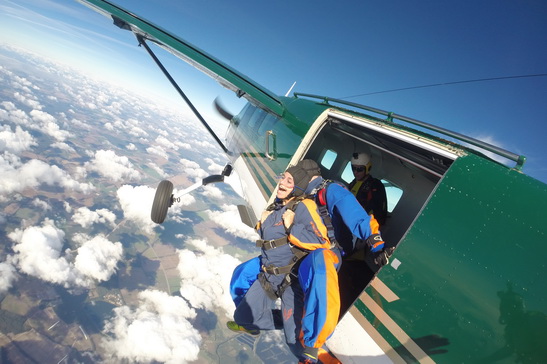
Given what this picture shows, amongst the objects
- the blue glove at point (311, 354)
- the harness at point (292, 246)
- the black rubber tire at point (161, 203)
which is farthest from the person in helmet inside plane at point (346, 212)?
the black rubber tire at point (161, 203)

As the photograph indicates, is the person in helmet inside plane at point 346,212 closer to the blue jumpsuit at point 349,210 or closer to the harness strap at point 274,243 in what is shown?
the blue jumpsuit at point 349,210

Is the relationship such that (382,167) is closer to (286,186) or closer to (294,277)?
(286,186)

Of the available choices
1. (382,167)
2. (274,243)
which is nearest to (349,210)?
(274,243)

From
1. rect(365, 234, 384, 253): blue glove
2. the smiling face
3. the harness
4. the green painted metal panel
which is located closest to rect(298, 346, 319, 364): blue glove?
the harness

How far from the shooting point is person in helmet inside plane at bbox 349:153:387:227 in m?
4.20

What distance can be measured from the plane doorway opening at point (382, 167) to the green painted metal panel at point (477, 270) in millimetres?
649

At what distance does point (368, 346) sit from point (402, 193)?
3923 millimetres

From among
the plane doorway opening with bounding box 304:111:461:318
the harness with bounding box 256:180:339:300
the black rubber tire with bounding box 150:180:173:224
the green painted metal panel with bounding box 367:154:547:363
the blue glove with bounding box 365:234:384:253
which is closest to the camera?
the green painted metal panel with bounding box 367:154:547:363

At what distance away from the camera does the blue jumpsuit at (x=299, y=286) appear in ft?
6.50

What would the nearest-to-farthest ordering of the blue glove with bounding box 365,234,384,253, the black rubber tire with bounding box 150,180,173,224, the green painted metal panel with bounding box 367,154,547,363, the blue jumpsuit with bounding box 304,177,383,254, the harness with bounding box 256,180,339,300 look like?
the green painted metal panel with bounding box 367,154,547,363
the blue glove with bounding box 365,234,384,253
the blue jumpsuit with bounding box 304,177,383,254
the harness with bounding box 256,180,339,300
the black rubber tire with bounding box 150,180,173,224

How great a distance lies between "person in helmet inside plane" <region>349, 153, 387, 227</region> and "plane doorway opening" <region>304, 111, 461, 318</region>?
414 millimetres

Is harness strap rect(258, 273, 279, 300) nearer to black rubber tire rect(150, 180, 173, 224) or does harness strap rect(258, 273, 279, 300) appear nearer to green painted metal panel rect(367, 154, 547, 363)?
green painted metal panel rect(367, 154, 547, 363)

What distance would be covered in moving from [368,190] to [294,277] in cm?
233

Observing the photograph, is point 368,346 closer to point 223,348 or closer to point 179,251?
point 223,348
